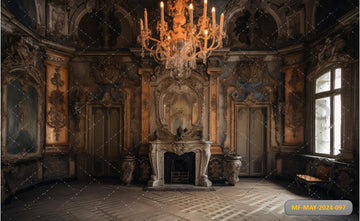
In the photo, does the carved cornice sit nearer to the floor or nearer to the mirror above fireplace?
the mirror above fireplace

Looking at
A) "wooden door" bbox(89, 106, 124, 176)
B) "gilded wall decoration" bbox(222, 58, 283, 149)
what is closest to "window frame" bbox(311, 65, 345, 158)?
"gilded wall decoration" bbox(222, 58, 283, 149)

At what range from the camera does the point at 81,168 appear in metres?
6.71

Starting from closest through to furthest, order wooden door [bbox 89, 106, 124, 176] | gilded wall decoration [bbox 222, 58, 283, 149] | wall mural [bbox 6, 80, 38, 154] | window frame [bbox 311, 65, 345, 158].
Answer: window frame [bbox 311, 65, 345, 158] < wall mural [bbox 6, 80, 38, 154] < gilded wall decoration [bbox 222, 58, 283, 149] < wooden door [bbox 89, 106, 124, 176]

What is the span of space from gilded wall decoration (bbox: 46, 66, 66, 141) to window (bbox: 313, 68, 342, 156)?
7192 mm

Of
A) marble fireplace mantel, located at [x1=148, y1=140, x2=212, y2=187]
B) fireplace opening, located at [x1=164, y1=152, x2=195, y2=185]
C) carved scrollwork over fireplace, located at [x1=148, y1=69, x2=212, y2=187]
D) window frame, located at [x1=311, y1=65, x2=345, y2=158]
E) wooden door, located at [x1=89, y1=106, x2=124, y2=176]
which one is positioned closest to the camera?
window frame, located at [x1=311, y1=65, x2=345, y2=158]

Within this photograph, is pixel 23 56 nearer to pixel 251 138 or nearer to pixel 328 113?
pixel 251 138

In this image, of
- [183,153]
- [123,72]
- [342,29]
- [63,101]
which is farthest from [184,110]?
[342,29]

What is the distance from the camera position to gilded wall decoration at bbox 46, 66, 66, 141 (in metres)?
6.26

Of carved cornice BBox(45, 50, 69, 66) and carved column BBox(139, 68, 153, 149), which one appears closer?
carved cornice BBox(45, 50, 69, 66)

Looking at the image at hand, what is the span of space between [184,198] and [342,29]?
16.8 ft

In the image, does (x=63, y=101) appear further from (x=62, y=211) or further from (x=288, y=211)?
(x=288, y=211)

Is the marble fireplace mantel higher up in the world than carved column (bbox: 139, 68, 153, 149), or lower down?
lower down

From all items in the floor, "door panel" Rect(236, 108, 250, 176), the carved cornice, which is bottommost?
the floor

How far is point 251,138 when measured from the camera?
6.83 meters
